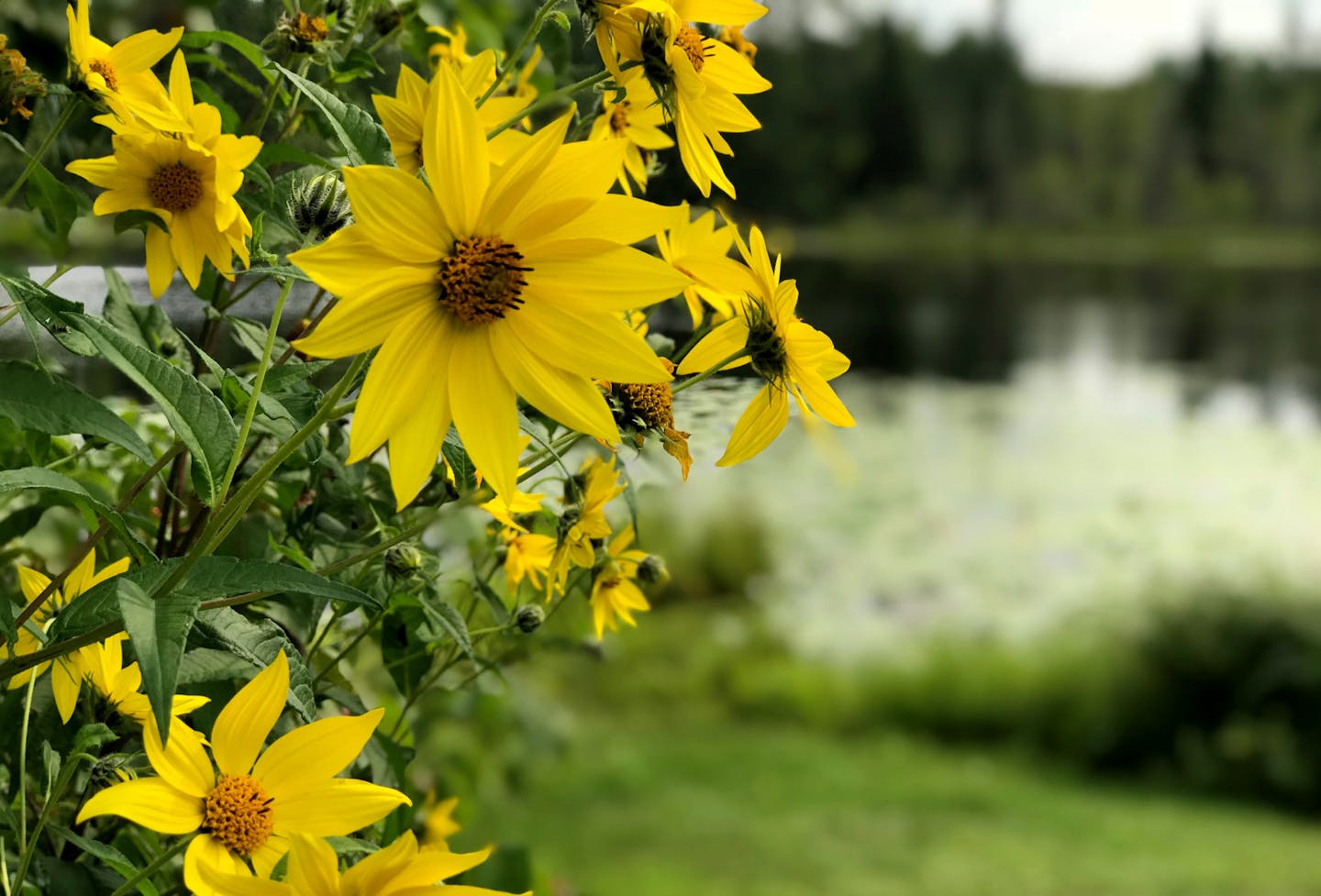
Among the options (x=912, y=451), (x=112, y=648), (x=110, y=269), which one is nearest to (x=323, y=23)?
(x=110, y=269)

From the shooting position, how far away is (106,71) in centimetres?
44

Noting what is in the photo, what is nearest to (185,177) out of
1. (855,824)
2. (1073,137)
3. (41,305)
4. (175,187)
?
(175,187)

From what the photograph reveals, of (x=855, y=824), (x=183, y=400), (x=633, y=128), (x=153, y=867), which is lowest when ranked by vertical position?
(x=153, y=867)

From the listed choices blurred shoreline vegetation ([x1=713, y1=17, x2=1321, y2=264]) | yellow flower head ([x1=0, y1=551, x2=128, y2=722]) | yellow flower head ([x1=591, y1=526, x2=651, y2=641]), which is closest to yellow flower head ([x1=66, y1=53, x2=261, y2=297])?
yellow flower head ([x1=0, y1=551, x2=128, y2=722])

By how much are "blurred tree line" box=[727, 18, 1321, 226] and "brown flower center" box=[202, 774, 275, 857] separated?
15013 mm

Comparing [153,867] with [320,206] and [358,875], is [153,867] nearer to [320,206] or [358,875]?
[358,875]

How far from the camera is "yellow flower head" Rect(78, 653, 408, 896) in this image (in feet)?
1.03

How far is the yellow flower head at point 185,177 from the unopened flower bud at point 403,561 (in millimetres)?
112

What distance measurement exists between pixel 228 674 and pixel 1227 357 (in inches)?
471

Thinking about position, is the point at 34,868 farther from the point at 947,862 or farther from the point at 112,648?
the point at 947,862

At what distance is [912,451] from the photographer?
698 centimetres

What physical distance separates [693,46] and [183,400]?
7.2 inches

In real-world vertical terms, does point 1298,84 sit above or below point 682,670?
above

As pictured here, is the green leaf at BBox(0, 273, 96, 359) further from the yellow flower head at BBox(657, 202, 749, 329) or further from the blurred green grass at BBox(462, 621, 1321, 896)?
the blurred green grass at BBox(462, 621, 1321, 896)
